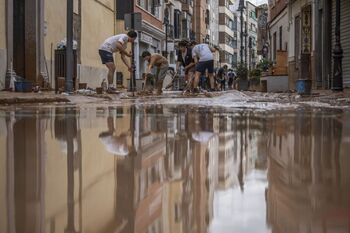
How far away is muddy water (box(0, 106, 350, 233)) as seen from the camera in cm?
166

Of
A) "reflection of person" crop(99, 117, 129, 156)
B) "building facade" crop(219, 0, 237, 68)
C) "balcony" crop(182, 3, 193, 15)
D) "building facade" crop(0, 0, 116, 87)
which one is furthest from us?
"building facade" crop(219, 0, 237, 68)

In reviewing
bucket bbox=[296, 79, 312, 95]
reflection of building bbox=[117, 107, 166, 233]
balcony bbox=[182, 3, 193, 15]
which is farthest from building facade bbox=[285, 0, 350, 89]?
balcony bbox=[182, 3, 193, 15]

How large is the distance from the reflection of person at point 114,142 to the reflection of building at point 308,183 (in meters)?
0.75

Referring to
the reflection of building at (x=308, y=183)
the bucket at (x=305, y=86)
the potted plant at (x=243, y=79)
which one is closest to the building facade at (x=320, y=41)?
the bucket at (x=305, y=86)

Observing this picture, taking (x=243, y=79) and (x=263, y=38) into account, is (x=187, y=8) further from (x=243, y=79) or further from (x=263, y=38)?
(x=243, y=79)

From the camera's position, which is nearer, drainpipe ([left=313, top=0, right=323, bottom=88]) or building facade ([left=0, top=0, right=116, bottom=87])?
building facade ([left=0, top=0, right=116, bottom=87])

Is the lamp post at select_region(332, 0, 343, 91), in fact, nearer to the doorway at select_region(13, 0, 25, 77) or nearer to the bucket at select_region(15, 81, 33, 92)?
the bucket at select_region(15, 81, 33, 92)

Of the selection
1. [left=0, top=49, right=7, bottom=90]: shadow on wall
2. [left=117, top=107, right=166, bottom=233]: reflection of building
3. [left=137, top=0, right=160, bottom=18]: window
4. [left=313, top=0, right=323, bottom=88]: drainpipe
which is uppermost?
[left=137, top=0, right=160, bottom=18]: window

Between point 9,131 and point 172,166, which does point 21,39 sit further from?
point 172,166

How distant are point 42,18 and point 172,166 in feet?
50.8

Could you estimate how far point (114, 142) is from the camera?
3477 millimetres

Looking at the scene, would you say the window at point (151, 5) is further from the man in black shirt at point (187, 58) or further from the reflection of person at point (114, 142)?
the reflection of person at point (114, 142)

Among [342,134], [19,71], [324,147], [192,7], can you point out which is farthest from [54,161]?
[192,7]

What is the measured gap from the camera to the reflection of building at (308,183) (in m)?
1.65
